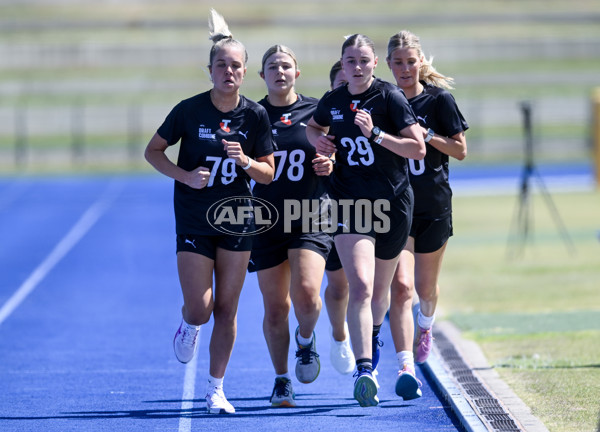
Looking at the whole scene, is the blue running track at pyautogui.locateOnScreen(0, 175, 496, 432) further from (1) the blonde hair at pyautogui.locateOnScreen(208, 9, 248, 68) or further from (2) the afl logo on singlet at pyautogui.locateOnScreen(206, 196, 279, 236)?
(1) the blonde hair at pyautogui.locateOnScreen(208, 9, 248, 68)

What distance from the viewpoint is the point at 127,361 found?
8.70 metres

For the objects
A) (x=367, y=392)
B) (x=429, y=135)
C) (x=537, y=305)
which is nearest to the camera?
(x=367, y=392)

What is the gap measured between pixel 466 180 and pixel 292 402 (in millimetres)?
23376

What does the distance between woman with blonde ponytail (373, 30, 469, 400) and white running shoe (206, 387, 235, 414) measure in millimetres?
1120

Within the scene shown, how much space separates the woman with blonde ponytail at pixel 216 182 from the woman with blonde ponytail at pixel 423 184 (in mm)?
1044

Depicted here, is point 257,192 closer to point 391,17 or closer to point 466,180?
point 466,180

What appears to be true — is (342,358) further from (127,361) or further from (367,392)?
(127,361)

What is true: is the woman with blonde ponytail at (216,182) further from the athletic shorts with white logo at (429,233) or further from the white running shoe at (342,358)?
the athletic shorts with white logo at (429,233)

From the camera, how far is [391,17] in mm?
49156

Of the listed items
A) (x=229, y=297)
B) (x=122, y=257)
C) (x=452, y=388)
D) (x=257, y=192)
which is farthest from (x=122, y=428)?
(x=122, y=257)

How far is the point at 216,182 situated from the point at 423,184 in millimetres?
1626

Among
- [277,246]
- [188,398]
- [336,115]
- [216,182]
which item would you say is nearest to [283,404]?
[188,398]

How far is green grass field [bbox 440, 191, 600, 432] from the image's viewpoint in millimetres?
7035

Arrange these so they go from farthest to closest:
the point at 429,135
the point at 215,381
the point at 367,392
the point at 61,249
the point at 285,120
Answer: the point at 61,249
the point at 285,120
the point at 429,135
the point at 215,381
the point at 367,392
